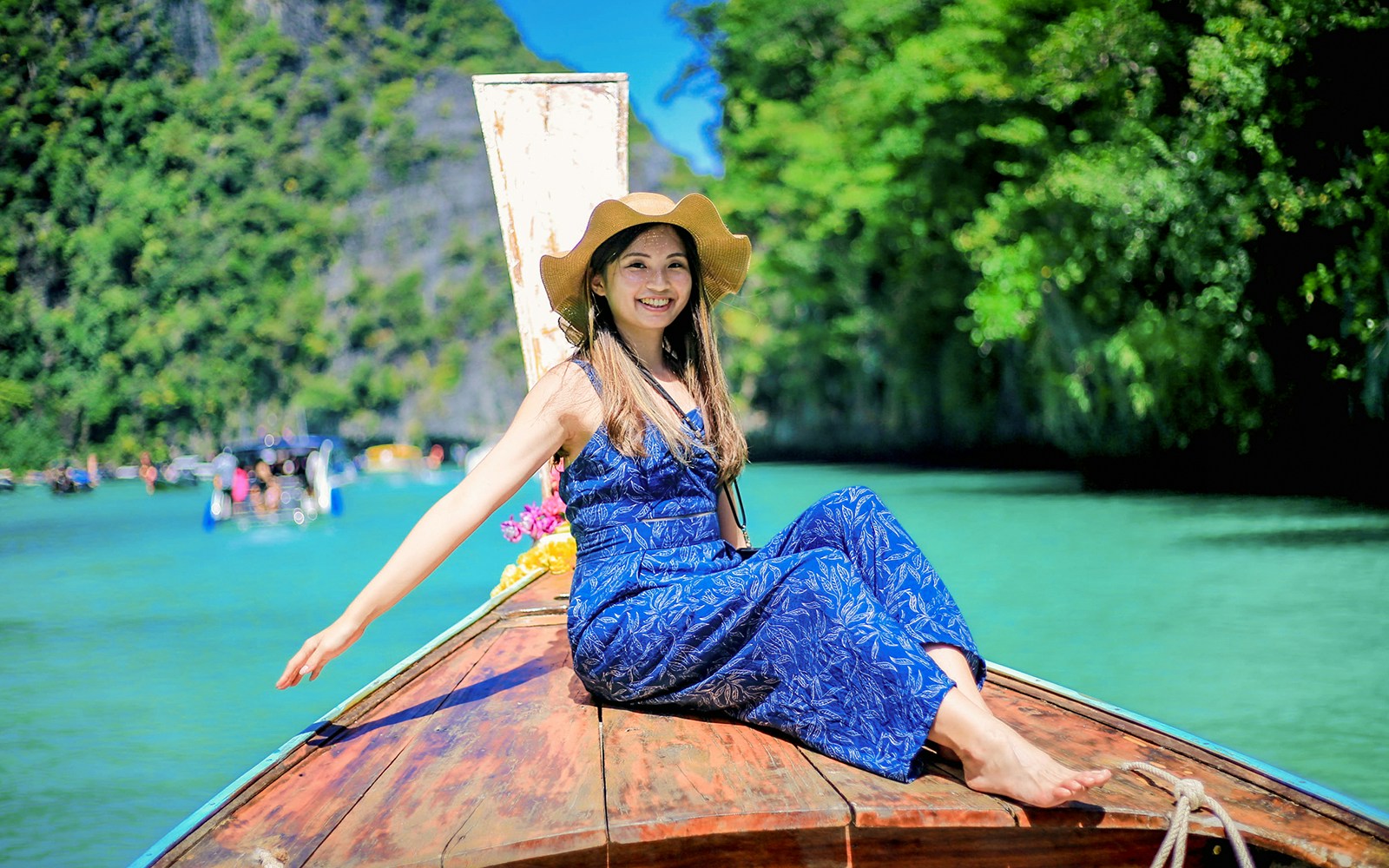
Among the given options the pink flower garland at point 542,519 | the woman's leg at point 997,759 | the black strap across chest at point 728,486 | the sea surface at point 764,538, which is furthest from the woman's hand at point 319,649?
the pink flower garland at point 542,519

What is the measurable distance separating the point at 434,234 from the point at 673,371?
59.9 metres

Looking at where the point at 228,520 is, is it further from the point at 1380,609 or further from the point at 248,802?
the point at 248,802

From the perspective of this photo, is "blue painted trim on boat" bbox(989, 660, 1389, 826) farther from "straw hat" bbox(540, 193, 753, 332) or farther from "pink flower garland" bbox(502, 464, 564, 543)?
"pink flower garland" bbox(502, 464, 564, 543)

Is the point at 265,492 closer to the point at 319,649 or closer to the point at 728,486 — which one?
the point at 728,486

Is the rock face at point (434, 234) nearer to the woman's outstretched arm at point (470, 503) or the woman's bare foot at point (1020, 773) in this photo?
the woman's outstretched arm at point (470, 503)

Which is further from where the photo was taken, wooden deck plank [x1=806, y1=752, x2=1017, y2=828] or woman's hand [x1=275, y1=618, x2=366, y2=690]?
woman's hand [x1=275, y1=618, x2=366, y2=690]

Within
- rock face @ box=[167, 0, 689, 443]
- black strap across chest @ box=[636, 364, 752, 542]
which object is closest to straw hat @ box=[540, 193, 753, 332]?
black strap across chest @ box=[636, 364, 752, 542]

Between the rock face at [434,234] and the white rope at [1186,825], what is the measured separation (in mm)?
44174

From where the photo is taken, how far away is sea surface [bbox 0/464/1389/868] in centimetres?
442

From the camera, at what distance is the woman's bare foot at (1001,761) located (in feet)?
4.91

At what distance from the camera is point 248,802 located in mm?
1713

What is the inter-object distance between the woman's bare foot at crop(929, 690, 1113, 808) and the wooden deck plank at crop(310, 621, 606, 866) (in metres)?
0.51

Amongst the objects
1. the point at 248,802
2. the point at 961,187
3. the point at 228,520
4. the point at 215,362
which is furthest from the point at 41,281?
the point at 248,802

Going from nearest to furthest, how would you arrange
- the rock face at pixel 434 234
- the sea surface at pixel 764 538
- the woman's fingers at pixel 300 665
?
the woman's fingers at pixel 300 665
the sea surface at pixel 764 538
the rock face at pixel 434 234
